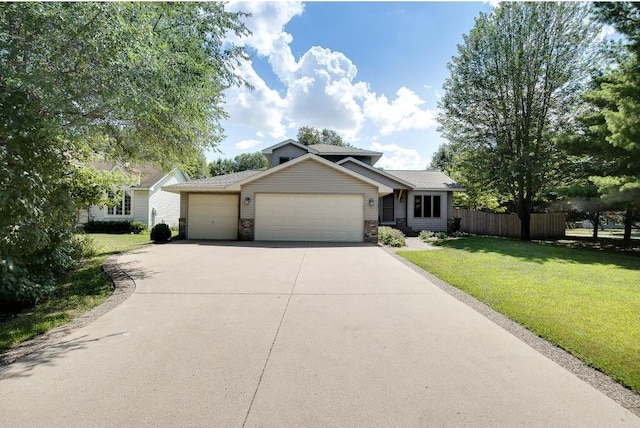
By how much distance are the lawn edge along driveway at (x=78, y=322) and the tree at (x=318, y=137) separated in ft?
127

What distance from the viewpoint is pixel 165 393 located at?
280 centimetres

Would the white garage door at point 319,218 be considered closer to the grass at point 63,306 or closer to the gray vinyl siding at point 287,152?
the gray vinyl siding at point 287,152

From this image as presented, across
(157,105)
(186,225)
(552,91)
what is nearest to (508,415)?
(157,105)

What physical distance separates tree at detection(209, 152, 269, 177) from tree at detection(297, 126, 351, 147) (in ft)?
28.5

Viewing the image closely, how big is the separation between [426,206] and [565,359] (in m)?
17.3

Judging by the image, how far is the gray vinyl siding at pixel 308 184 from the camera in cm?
1511

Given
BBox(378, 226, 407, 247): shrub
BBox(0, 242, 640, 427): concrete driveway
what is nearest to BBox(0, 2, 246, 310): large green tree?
BBox(0, 242, 640, 427): concrete driveway

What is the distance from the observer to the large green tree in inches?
195

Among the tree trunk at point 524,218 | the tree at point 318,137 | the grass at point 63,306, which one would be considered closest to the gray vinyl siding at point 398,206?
the tree trunk at point 524,218

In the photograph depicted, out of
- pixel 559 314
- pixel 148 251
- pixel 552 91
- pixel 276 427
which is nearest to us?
pixel 276 427

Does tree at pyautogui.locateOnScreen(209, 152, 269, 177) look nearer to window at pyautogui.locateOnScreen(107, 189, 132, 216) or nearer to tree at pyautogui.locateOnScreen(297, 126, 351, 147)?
tree at pyautogui.locateOnScreen(297, 126, 351, 147)

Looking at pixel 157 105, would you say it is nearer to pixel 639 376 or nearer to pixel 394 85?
pixel 639 376

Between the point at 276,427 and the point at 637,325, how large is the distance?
16.9 ft

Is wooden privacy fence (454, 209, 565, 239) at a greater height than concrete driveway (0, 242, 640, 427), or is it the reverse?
wooden privacy fence (454, 209, 565, 239)
